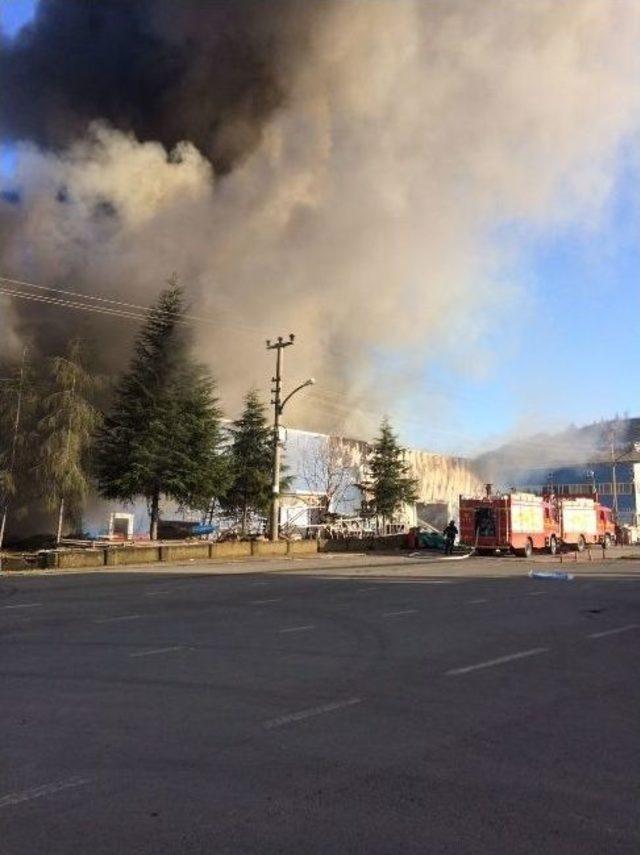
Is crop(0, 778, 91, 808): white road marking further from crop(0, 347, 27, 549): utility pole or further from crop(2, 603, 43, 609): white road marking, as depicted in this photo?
crop(0, 347, 27, 549): utility pole

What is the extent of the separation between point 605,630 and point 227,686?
5.40 m

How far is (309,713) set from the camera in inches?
199

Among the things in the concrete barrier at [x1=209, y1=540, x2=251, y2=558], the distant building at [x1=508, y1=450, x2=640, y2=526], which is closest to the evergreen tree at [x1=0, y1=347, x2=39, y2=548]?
the concrete barrier at [x1=209, y1=540, x2=251, y2=558]

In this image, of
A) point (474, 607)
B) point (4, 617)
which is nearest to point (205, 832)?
point (4, 617)

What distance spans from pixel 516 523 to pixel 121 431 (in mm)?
15664

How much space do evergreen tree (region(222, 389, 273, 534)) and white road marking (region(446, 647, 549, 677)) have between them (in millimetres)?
29465

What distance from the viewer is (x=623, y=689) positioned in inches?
238

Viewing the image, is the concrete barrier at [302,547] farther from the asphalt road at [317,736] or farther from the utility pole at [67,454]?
the asphalt road at [317,736]

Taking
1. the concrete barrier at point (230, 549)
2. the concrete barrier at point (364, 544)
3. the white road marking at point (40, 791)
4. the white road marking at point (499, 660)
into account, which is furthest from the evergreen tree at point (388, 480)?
the white road marking at point (40, 791)

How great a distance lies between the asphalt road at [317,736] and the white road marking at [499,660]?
0.12ft

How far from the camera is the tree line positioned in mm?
29594

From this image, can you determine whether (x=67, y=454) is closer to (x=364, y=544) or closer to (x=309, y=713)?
(x=364, y=544)

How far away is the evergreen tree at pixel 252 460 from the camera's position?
3706 centimetres

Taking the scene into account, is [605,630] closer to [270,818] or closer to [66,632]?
[66,632]
